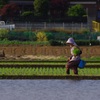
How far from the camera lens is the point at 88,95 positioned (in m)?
16.2

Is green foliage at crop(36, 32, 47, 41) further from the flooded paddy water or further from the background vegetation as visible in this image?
the flooded paddy water

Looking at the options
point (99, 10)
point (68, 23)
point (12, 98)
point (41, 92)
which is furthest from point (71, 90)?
point (99, 10)

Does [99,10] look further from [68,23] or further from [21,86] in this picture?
[21,86]

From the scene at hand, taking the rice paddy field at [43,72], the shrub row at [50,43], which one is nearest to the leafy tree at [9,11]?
the shrub row at [50,43]

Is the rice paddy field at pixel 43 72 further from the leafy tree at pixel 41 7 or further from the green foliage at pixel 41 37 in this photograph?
the leafy tree at pixel 41 7

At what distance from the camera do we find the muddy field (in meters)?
35.5

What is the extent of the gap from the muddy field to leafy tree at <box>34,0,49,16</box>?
30.2 metres

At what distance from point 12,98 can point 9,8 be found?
166 ft

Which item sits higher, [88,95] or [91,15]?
[88,95]

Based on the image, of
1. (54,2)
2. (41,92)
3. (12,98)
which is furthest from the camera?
(54,2)

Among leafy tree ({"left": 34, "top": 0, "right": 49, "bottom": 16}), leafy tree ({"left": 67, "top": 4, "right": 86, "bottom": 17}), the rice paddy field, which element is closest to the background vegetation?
the rice paddy field

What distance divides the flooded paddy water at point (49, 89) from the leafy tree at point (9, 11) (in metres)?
47.0

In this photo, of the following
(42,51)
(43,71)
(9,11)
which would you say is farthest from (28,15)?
(43,71)

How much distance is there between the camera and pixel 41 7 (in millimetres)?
67125
